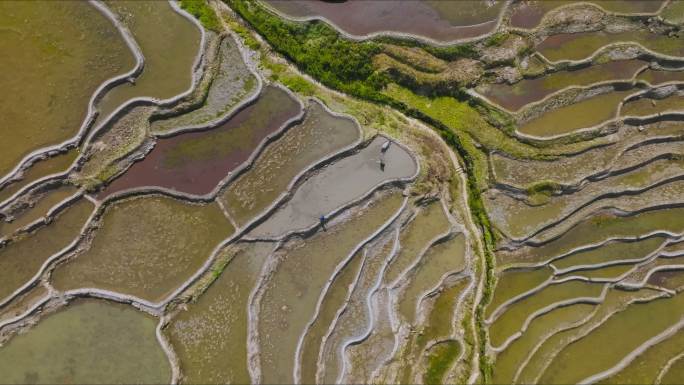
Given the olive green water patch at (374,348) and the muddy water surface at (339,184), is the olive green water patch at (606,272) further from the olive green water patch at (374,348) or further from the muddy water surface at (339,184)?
the muddy water surface at (339,184)

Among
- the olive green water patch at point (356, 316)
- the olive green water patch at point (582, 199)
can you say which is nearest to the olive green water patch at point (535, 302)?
the olive green water patch at point (582, 199)

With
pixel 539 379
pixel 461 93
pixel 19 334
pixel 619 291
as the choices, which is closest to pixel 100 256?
pixel 19 334

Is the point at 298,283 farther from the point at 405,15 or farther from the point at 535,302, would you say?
the point at 405,15

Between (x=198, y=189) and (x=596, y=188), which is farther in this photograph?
(x=596, y=188)

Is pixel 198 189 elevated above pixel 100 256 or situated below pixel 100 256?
above

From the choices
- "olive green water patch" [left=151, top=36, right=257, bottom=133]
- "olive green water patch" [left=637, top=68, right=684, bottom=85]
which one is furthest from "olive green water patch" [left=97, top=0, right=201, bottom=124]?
"olive green water patch" [left=637, top=68, right=684, bottom=85]

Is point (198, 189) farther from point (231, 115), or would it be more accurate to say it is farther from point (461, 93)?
point (461, 93)

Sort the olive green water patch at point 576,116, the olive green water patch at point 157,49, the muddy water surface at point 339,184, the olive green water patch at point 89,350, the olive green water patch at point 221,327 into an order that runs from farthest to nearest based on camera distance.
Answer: the olive green water patch at point 576,116 < the olive green water patch at point 157,49 < the muddy water surface at point 339,184 < the olive green water patch at point 221,327 < the olive green water patch at point 89,350
